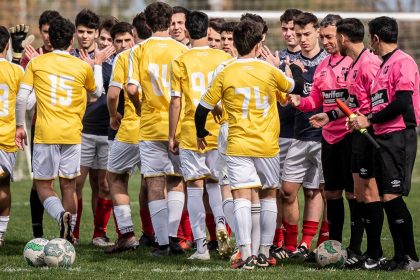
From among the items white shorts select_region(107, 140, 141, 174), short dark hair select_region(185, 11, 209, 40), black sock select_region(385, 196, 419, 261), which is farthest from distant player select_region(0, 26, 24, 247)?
black sock select_region(385, 196, 419, 261)

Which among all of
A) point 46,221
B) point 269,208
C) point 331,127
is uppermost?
point 331,127

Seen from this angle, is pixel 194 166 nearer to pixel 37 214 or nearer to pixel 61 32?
pixel 61 32

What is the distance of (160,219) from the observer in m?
10.8

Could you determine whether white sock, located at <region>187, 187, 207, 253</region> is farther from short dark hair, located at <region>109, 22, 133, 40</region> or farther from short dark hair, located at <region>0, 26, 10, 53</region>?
short dark hair, located at <region>0, 26, 10, 53</region>

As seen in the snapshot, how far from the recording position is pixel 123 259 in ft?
34.2

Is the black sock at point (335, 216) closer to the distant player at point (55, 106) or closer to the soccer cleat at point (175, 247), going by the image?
the soccer cleat at point (175, 247)

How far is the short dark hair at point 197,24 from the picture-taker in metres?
10.4

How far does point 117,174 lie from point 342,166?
2.62m

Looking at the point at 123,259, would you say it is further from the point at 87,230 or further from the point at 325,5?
the point at 325,5

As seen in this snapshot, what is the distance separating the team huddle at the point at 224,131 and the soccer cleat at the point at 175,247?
2 centimetres

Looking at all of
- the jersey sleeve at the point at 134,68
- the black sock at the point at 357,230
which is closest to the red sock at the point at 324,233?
the black sock at the point at 357,230

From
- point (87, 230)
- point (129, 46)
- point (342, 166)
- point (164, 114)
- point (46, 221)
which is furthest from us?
point (46, 221)

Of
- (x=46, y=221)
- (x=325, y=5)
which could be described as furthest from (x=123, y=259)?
(x=325, y=5)

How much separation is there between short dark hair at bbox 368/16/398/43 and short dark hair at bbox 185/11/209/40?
188cm
